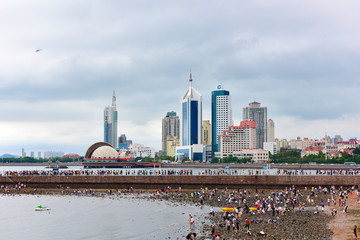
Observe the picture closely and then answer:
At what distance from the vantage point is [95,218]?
52.6 m

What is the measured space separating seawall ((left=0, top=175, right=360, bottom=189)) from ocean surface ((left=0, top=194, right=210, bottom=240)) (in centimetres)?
823

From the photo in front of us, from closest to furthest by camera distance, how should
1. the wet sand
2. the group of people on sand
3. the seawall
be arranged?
the wet sand, the group of people on sand, the seawall

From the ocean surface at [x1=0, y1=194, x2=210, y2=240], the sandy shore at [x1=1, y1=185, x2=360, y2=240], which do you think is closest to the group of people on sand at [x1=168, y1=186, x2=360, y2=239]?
the sandy shore at [x1=1, y1=185, x2=360, y2=240]

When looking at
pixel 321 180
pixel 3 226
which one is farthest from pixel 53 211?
pixel 321 180

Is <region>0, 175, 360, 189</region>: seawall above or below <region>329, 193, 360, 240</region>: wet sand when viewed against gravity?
above

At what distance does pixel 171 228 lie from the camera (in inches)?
1789

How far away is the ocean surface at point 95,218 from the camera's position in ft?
143

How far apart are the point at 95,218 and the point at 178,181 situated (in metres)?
26.3

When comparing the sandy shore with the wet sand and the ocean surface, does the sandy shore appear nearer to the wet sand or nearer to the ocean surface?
the wet sand

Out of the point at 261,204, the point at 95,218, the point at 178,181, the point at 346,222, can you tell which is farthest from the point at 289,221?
the point at 178,181

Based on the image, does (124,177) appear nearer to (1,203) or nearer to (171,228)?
(1,203)

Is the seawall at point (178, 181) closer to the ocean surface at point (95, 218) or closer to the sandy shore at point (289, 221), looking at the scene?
the sandy shore at point (289, 221)

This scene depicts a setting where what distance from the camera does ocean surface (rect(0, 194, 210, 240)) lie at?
43.5m

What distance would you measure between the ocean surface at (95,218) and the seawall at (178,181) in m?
8.23
